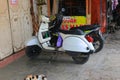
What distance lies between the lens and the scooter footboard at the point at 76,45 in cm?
521

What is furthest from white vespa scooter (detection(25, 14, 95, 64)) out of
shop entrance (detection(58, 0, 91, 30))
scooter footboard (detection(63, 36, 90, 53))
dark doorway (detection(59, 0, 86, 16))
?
dark doorway (detection(59, 0, 86, 16))

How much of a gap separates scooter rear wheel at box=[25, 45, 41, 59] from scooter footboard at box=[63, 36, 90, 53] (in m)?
1.07

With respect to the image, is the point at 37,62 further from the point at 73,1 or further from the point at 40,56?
the point at 73,1

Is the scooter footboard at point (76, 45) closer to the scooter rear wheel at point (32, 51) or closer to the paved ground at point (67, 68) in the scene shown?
the paved ground at point (67, 68)

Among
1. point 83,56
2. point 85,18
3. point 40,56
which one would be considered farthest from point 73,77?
point 85,18

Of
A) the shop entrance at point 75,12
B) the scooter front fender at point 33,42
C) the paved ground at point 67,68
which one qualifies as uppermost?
the shop entrance at point 75,12

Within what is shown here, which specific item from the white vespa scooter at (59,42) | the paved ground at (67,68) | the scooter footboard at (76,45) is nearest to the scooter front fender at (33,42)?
the white vespa scooter at (59,42)

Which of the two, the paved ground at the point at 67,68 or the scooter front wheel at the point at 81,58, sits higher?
the scooter front wheel at the point at 81,58

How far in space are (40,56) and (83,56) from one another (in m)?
1.35

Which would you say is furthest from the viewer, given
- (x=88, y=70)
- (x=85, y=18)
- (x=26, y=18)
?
(x=85, y=18)

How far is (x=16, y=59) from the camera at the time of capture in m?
6.14

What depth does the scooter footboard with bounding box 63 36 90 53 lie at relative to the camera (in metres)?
5.21

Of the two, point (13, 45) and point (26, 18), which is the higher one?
point (26, 18)

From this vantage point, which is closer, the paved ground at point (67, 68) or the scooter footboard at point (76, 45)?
the paved ground at point (67, 68)
